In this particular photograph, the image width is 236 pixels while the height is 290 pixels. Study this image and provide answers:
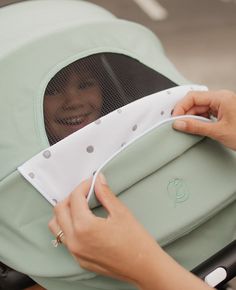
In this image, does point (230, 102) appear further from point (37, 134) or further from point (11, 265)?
point (11, 265)

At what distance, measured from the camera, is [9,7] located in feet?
3.26

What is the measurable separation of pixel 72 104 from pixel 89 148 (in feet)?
0.31

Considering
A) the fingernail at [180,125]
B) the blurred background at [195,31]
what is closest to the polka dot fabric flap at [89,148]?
the fingernail at [180,125]

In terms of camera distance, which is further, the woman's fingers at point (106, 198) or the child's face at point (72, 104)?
the child's face at point (72, 104)

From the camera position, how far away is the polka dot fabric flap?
2.55 ft

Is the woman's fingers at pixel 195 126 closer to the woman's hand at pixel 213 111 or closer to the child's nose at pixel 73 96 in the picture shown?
the woman's hand at pixel 213 111

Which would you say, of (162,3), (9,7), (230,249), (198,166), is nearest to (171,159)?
(198,166)

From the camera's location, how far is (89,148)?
804mm

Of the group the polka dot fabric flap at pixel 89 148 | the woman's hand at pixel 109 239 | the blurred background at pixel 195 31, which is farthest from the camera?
the blurred background at pixel 195 31

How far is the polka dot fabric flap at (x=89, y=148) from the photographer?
30.6 inches

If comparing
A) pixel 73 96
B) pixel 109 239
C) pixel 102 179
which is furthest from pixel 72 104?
pixel 109 239

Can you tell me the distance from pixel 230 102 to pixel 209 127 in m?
0.06

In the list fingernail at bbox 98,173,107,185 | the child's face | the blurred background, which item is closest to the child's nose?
the child's face

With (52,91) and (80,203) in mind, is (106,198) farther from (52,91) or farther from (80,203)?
(52,91)
